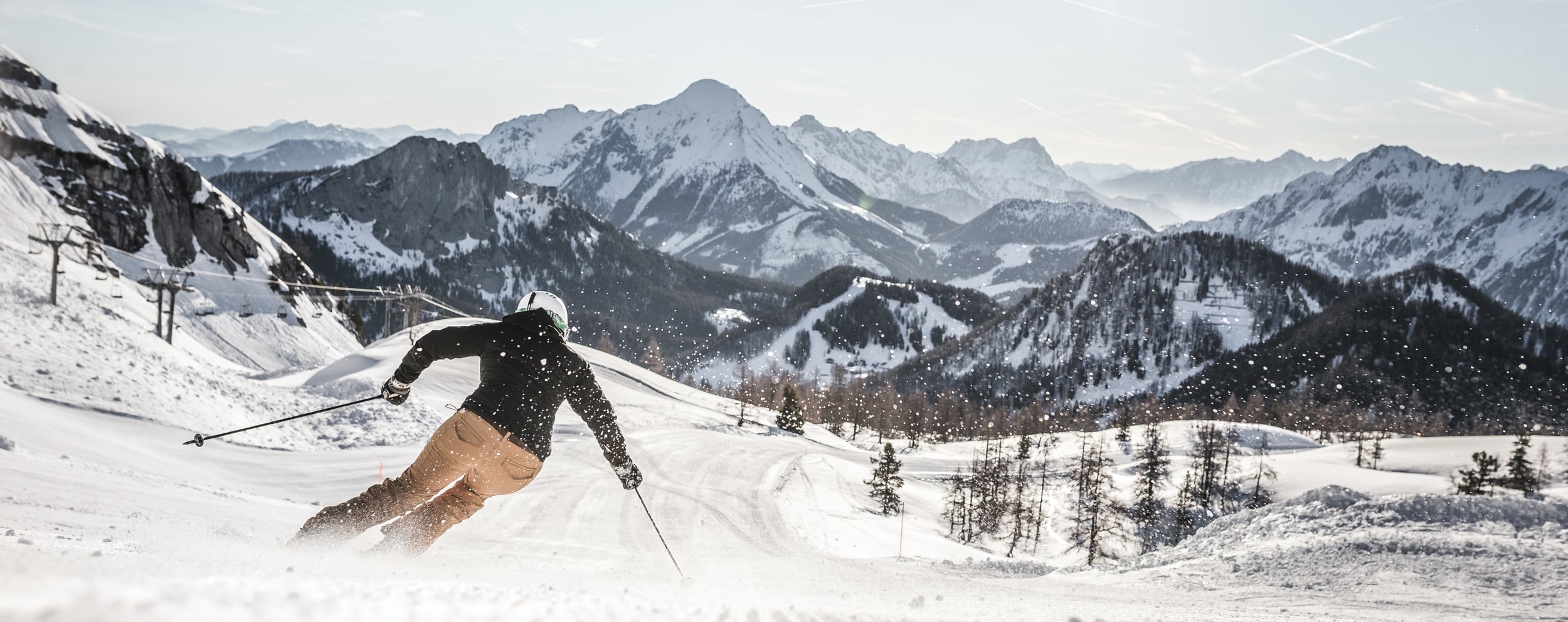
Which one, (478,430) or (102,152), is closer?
(478,430)

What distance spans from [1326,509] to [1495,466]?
39366 millimetres

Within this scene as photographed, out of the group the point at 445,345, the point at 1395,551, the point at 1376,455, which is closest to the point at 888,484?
the point at 1395,551

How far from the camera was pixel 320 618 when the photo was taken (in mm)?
2436

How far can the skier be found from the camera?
6270 mm

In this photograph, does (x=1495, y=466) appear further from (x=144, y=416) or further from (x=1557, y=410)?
(x=1557, y=410)

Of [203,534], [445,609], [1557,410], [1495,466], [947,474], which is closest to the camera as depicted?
[445,609]

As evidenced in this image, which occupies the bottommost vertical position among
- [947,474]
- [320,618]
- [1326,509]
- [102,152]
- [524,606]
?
[947,474]

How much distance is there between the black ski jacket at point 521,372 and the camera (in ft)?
20.9

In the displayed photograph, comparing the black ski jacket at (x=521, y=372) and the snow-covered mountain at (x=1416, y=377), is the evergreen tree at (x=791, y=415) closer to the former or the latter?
the black ski jacket at (x=521, y=372)

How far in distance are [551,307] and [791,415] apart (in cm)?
5887

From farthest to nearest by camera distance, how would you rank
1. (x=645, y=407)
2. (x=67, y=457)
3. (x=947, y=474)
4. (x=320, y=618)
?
(x=947, y=474)
(x=645, y=407)
(x=67, y=457)
(x=320, y=618)

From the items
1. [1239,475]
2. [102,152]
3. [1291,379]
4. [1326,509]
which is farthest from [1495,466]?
[1291,379]

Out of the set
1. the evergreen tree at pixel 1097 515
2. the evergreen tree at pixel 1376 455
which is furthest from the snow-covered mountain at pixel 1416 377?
the evergreen tree at pixel 1097 515

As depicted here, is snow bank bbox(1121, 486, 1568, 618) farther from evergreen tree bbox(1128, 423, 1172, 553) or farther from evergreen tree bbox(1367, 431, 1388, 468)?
evergreen tree bbox(1367, 431, 1388, 468)
